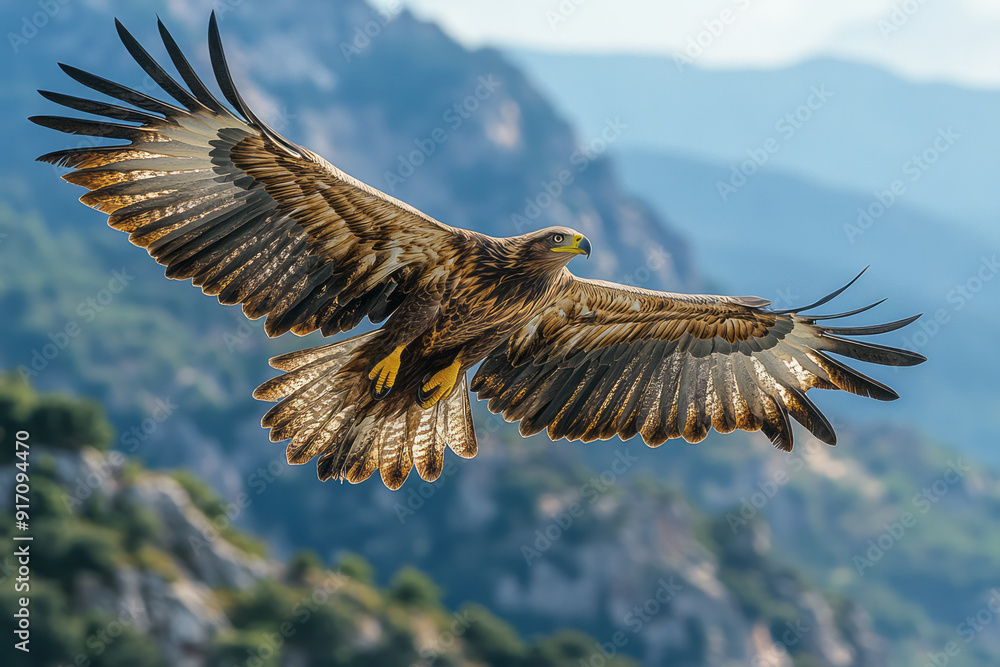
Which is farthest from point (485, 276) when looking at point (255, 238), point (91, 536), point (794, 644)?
point (794, 644)

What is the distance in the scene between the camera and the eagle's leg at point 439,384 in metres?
9.50

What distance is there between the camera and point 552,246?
889cm

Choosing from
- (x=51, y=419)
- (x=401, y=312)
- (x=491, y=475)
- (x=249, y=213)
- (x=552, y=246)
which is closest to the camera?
(x=249, y=213)

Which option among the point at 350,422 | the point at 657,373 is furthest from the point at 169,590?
the point at 657,373

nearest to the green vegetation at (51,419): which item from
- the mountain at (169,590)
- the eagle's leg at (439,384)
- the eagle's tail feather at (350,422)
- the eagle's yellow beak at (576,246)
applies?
the mountain at (169,590)

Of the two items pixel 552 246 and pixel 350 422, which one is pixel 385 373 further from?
pixel 552 246

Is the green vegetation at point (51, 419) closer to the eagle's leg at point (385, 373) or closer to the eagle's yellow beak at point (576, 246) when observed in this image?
the eagle's leg at point (385, 373)

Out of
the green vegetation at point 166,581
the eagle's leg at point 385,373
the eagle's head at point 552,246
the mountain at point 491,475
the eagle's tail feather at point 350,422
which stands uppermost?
the mountain at point 491,475

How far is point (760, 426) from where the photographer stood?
10445mm

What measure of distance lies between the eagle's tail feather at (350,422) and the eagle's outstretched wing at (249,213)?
0.45 m

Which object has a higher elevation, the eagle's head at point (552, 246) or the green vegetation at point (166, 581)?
the eagle's head at point (552, 246)

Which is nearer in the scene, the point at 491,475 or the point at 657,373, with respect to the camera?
the point at 657,373

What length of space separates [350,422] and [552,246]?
249 centimetres

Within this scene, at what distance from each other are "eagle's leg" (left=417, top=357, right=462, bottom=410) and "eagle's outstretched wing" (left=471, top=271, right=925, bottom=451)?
30.1 inches
